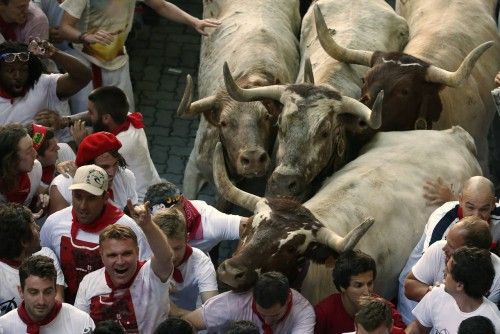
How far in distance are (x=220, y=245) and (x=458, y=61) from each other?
325cm

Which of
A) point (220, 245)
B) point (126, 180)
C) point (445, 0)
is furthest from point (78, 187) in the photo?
point (445, 0)

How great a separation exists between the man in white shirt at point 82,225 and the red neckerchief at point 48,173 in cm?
128

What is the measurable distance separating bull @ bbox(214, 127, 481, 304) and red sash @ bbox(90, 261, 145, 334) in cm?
77

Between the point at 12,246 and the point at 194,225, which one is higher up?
the point at 12,246

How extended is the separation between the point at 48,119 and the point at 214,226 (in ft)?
7.77

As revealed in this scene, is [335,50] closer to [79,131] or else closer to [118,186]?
[79,131]

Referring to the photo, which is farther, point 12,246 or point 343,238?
point 343,238

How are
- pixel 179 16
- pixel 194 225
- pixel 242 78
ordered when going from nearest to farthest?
pixel 194 225 < pixel 242 78 < pixel 179 16

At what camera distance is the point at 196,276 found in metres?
11.0

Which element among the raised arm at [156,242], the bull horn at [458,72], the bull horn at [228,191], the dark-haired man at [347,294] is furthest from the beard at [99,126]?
the bull horn at [458,72]

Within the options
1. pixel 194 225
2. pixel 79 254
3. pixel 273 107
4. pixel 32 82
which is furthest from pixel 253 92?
pixel 79 254

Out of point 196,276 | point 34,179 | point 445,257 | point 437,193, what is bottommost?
point 196,276

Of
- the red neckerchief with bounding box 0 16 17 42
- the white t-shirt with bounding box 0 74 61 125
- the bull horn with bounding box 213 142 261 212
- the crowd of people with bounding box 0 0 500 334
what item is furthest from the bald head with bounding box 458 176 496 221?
the red neckerchief with bounding box 0 16 17 42

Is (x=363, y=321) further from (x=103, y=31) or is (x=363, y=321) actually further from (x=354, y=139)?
(x=103, y=31)
